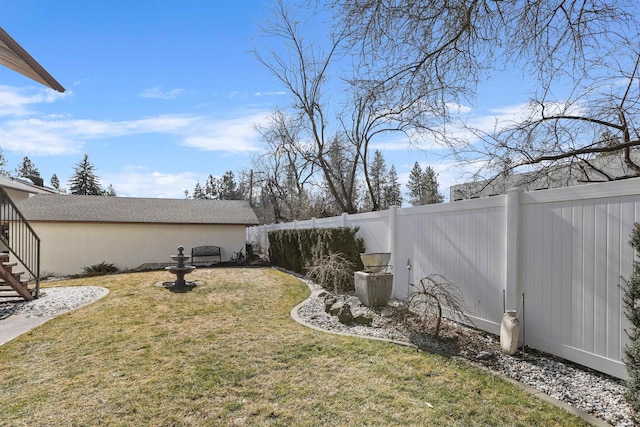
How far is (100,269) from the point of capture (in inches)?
567

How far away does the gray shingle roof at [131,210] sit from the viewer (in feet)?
48.5

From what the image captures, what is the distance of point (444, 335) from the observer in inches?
195

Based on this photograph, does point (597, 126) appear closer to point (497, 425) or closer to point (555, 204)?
point (555, 204)

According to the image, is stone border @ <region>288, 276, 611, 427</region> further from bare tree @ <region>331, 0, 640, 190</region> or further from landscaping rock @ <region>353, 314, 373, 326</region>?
bare tree @ <region>331, 0, 640, 190</region>

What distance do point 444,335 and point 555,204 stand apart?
7.45 ft

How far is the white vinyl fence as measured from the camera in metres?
3.44

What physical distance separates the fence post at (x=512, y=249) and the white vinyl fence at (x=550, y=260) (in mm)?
12

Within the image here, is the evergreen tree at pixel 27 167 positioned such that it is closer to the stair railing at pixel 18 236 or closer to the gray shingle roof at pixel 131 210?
the gray shingle roof at pixel 131 210

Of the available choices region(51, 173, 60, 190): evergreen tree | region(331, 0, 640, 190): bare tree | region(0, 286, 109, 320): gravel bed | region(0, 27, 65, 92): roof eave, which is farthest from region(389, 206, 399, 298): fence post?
region(51, 173, 60, 190): evergreen tree

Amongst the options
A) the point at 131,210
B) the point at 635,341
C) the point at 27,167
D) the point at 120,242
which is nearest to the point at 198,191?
the point at 27,167

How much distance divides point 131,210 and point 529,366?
1693 cm

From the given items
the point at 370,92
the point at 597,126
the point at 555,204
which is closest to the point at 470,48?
the point at 370,92

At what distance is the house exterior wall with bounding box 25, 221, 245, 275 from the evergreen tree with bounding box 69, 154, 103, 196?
3354cm

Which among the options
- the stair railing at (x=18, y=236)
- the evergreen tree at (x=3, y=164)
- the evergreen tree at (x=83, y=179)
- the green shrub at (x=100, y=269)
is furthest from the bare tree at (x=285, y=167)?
the evergreen tree at (x=3, y=164)
